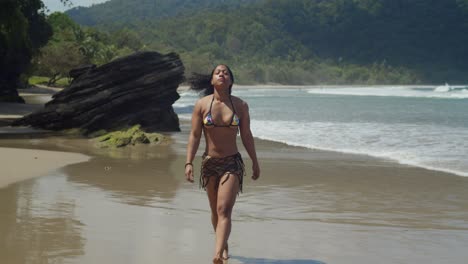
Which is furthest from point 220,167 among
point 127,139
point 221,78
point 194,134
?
point 127,139

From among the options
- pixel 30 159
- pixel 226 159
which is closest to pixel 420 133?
pixel 30 159

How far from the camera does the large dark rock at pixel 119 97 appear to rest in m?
22.8

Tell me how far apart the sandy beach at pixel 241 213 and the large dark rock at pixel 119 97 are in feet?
24.6

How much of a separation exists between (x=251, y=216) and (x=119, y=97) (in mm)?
14632

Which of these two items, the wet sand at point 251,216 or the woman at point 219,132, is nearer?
the woman at point 219,132

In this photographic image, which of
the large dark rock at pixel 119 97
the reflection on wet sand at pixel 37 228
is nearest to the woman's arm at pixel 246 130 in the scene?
the reflection on wet sand at pixel 37 228

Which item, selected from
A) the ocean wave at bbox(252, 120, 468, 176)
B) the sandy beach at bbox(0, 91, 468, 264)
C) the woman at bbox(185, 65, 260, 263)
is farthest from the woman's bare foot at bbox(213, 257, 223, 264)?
the ocean wave at bbox(252, 120, 468, 176)

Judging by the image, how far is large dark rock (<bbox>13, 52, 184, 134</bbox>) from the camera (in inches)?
899

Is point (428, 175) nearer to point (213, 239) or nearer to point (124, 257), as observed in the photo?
point (213, 239)

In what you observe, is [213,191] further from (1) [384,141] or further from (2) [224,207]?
(1) [384,141]

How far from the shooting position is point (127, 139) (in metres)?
18.8

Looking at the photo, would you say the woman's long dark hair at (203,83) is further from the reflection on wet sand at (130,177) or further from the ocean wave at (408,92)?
the ocean wave at (408,92)

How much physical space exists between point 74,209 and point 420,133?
1602 cm

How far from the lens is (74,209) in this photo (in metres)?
9.11
